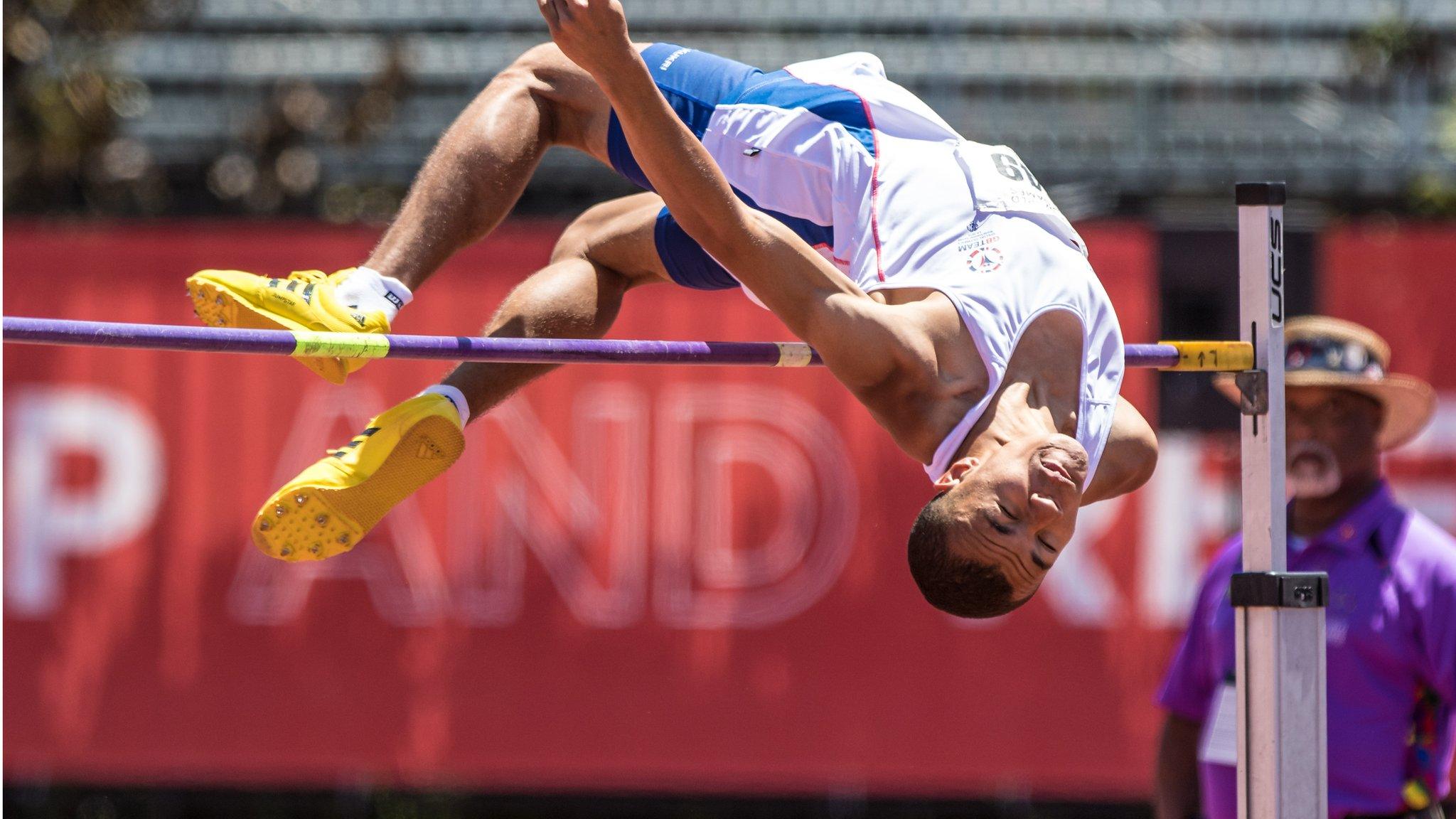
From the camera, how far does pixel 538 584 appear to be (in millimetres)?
6176

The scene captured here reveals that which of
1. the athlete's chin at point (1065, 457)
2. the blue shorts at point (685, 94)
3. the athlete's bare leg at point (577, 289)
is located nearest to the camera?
the athlete's chin at point (1065, 457)

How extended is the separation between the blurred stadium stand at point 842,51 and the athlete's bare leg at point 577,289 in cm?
435

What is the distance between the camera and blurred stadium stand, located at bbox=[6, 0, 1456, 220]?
8.03 meters

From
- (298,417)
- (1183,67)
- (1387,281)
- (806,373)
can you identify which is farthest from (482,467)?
(1183,67)

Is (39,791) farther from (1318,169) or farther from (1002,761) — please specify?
(1318,169)

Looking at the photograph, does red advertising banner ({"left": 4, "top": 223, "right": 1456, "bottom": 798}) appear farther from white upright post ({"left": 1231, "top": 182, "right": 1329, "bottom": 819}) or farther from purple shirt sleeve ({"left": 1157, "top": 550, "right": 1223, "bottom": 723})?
white upright post ({"left": 1231, "top": 182, "right": 1329, "bottom": 819})

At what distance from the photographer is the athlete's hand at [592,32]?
2506 millimetres

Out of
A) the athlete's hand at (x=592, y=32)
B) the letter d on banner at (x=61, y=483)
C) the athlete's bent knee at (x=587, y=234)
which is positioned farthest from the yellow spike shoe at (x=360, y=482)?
the letter d on banner at (x=61, y=483)

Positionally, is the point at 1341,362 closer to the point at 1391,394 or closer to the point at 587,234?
the point at 1391,394

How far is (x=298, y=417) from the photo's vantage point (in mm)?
6195

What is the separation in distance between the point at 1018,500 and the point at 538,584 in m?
3.54

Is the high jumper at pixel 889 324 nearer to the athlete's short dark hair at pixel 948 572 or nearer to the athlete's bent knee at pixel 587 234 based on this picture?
the athlete's short dark hair at pixel 948 572

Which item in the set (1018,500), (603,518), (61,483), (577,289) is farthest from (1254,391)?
(61,483)

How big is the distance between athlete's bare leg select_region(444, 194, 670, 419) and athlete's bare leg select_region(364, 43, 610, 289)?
7.2 inches
